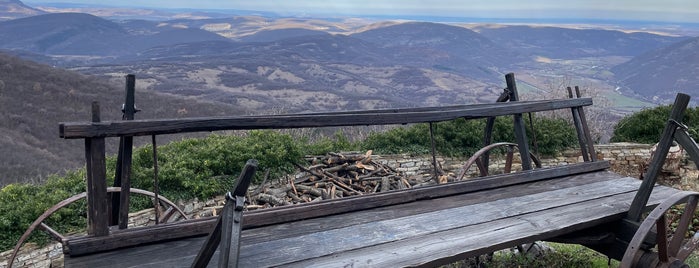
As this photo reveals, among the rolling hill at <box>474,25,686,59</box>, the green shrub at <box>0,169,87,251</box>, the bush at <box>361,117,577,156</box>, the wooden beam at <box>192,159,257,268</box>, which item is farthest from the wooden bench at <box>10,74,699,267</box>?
the rolling hill at <box>474,25,686,59</box>

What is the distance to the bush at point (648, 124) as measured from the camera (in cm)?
1095

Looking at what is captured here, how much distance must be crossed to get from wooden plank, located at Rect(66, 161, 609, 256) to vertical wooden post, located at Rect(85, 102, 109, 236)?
2.7 inches

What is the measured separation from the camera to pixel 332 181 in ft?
27.8

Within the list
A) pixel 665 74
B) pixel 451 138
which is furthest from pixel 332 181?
pixel 665 74

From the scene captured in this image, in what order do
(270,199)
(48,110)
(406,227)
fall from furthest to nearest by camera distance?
(48,110) < (270,199) < (406,227)

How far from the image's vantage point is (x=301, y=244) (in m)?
2.79

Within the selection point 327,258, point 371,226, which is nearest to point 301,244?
point 327,258

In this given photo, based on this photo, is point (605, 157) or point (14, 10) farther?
point (14, 10)

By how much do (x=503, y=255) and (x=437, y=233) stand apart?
2.93 metres

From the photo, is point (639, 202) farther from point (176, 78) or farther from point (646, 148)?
point (176, 78)

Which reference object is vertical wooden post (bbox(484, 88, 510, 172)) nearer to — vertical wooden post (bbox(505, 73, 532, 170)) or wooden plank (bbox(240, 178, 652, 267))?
vertical wooden post (bbox(505, 73, 532, 170))

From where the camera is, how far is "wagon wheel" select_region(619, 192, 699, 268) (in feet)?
10.4

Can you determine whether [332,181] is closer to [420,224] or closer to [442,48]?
[420,224]

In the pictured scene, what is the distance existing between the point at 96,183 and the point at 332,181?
604cm
